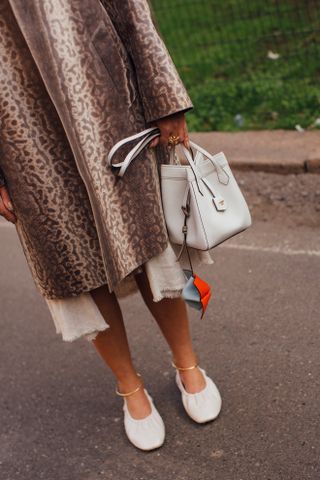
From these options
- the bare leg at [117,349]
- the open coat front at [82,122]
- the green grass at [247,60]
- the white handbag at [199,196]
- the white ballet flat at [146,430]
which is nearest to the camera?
the open coat front at [82,122]

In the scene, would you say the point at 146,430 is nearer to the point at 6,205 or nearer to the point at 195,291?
the point at 195,291

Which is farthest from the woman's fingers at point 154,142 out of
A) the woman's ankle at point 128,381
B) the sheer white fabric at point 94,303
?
the woman's ankle at point 128,381

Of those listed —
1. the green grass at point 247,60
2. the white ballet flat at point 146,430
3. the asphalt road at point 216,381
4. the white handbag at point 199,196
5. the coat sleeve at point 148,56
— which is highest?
the coat sleeve at point 148,56

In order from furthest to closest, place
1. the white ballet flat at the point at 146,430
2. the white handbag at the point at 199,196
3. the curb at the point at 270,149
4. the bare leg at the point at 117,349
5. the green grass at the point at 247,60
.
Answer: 1. the green grass at the point at 247,60
2. the curb at the point at 270,149
3. the white ballet flat at the point at 146,430
4. the bare leg at the point at 117,349
5. the white handbag at the point at 199,196

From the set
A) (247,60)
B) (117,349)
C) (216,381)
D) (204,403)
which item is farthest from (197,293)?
(247,60)

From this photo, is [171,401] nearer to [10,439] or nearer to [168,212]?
[10,439]

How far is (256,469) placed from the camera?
226 centimetres

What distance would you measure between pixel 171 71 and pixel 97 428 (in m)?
1.31

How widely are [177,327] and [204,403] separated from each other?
270 mm

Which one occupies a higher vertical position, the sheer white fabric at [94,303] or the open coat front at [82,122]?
the open coat front at [82,122]

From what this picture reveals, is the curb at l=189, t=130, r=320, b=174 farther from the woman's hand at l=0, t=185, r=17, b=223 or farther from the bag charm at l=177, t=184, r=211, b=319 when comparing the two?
the woman's hand at l=0, t=185, r=17, b=223

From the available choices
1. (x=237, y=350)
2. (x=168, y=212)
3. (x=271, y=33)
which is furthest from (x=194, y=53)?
(x=168, y=212)

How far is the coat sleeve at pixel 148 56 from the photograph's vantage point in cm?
199

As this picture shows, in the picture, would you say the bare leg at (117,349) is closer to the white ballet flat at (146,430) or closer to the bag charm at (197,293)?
the white ballet flat at (146,430)
